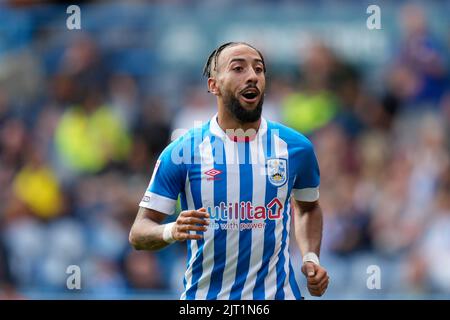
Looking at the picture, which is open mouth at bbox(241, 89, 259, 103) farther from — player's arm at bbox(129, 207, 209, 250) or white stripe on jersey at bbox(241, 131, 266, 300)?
player's arm at bbox(129, 207, 209, 250)

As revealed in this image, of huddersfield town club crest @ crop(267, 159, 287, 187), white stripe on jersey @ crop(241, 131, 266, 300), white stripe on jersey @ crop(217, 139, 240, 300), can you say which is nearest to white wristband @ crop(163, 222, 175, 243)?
white stripe on jersey @ crop(217, 139, 240, 300)

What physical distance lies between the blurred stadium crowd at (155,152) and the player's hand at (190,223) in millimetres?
4580

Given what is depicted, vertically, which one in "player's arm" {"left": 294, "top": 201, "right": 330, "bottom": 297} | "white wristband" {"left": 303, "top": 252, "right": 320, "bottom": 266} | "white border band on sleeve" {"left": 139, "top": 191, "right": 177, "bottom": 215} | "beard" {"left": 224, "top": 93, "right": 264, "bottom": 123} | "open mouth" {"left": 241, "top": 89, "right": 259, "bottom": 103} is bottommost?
"white wristband" {"left": 303, "top": 252, "right": 320, "bottom": 266}

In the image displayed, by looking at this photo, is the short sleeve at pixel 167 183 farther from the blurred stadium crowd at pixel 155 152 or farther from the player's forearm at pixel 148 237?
the blurred stadium crowd at pixel 155 152

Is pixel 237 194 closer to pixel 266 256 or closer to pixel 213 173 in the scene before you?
pixel 213 173

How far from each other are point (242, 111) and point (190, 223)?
3.25 ft

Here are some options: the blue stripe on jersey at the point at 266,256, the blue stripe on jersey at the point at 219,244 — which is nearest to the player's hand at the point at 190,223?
the blue stripe on jersey at the point at 219,244

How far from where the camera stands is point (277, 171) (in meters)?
6.71

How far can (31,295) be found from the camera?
37.0 ft

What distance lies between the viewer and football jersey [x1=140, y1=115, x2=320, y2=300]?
660 centimetres

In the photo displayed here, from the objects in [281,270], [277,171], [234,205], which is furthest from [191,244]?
[277,171]

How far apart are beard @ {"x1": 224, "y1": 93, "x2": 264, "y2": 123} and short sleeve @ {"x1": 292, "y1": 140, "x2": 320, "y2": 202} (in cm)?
39

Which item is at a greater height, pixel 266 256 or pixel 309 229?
pixel 309 229
